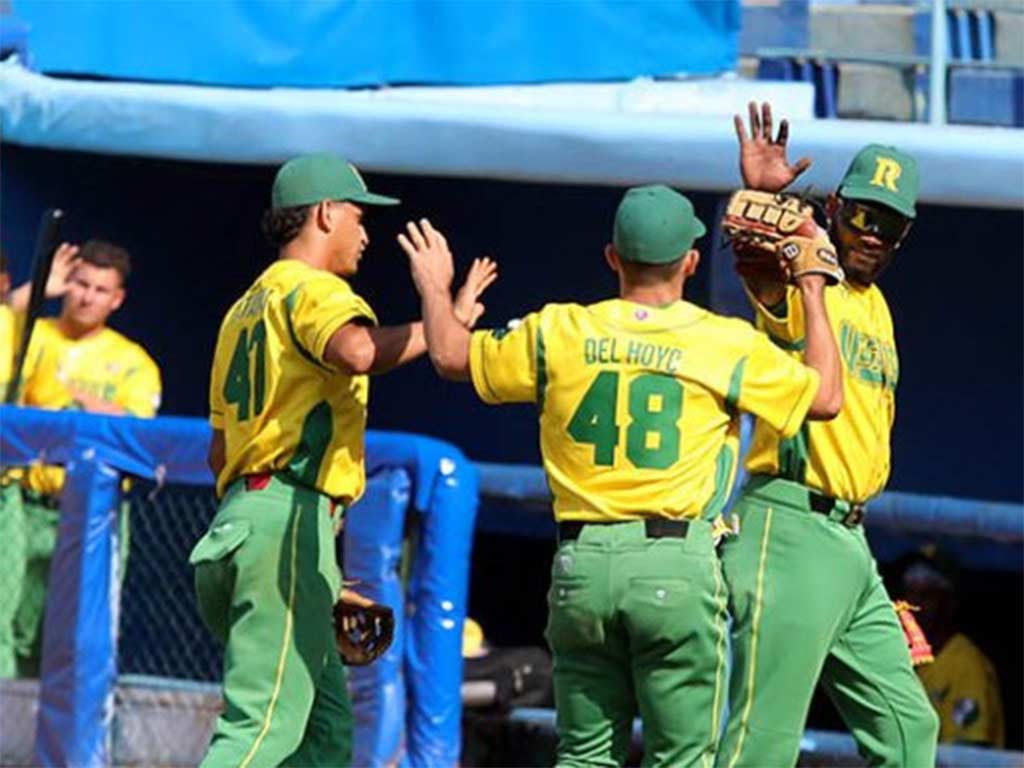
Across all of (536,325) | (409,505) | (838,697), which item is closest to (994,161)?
(409,505)

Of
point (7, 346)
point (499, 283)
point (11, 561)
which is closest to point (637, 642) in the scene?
point (11, 561)

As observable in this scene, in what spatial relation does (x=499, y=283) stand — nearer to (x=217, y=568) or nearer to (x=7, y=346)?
(x=7, y=346)

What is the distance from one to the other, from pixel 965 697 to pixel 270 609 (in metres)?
4.23

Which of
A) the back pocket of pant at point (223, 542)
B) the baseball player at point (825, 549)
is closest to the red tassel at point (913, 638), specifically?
the baseball player at point (825, 549)

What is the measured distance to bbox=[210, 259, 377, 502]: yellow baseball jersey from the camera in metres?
6.33

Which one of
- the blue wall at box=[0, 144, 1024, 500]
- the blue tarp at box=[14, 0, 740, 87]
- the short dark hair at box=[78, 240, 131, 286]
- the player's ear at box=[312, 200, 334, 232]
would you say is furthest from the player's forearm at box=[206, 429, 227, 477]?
the blue wall at box=[0, 144, 1024, 500]

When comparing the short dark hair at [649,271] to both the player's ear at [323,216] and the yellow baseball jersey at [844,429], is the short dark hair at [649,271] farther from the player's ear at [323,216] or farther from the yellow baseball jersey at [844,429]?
the player's ear at [323,216]

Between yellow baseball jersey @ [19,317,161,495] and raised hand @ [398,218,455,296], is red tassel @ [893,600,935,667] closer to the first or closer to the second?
raised hand @ [398,218,455,296]

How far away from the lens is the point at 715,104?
389 inches

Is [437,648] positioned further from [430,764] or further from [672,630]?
[672,630]

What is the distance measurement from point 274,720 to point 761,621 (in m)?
1.21

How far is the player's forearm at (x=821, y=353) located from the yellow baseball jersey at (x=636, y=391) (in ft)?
0.17

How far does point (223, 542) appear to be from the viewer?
6305 millimetres

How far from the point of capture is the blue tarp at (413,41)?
10117mm
